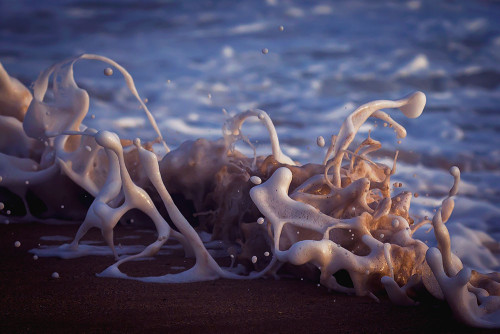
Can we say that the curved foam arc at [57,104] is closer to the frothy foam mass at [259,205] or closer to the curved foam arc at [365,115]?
the frothy foam mass at [259,205]

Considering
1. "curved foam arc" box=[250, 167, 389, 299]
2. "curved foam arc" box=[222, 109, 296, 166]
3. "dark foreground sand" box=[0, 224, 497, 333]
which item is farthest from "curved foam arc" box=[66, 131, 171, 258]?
"curved foam arc" box=[222, 109, 296, 166]

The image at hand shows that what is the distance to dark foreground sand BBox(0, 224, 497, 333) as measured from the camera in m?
1.28

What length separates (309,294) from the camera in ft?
5.02

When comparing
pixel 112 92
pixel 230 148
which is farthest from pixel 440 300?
pixel 112 92

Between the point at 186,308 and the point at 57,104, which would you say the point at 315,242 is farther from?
the point at 57,104

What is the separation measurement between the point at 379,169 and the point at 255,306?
2.21 feet

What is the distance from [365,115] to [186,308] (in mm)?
828

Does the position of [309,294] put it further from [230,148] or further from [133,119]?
[133,119]

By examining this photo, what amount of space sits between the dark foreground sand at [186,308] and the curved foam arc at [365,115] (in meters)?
0.38

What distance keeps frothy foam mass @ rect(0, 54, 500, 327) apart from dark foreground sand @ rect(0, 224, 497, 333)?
56mm

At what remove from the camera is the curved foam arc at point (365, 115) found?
1688 mm

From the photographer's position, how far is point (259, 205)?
1.61m

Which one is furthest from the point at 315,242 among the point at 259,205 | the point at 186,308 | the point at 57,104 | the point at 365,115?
the point at 57,104

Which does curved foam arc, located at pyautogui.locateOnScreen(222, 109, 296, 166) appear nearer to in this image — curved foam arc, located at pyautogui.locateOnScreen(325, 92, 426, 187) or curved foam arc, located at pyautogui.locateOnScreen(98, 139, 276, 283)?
curved foam arc, located at pyautogui.locateOnScreen(325, 92, 426, 187)
